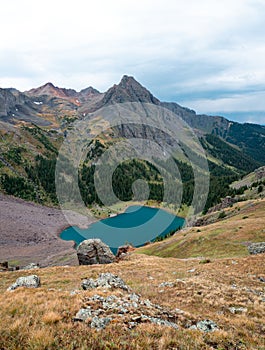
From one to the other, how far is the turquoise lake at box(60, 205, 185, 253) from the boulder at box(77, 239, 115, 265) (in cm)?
7254

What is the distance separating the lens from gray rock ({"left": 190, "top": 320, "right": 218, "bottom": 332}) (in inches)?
478

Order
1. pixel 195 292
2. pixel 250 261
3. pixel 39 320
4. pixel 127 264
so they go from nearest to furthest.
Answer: pixel 39 320, pixel 195 292, pixel 250 261, pixel 127 264

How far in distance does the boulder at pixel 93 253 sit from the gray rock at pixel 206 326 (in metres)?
38.8

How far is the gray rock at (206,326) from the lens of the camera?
39.8ft

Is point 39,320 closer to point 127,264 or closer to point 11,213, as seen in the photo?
point 127,264

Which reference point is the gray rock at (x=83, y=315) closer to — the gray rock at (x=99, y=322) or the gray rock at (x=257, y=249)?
the gray rock at (x=99, y=322)

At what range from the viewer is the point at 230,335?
11.5 metres

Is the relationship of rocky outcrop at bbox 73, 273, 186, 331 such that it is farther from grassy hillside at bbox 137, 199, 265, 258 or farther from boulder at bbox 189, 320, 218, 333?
grassy hillside at bbox 137, 199, 265, 258

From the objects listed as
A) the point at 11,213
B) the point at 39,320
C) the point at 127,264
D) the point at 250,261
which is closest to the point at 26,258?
the point at 11,213

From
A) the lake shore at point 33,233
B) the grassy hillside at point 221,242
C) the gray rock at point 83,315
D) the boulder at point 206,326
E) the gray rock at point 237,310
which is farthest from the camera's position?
the lake shore at point 33,233

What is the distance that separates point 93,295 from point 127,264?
23881 mm

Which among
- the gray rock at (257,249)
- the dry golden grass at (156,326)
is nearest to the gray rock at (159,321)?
the dry golden grass at (156,326)

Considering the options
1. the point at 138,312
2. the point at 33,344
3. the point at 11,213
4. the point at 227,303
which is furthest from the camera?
the point at 11,213

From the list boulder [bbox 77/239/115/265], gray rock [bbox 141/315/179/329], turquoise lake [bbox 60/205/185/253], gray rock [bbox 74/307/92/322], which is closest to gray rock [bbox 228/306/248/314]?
gray rock [bbox 141/315/179/329]
